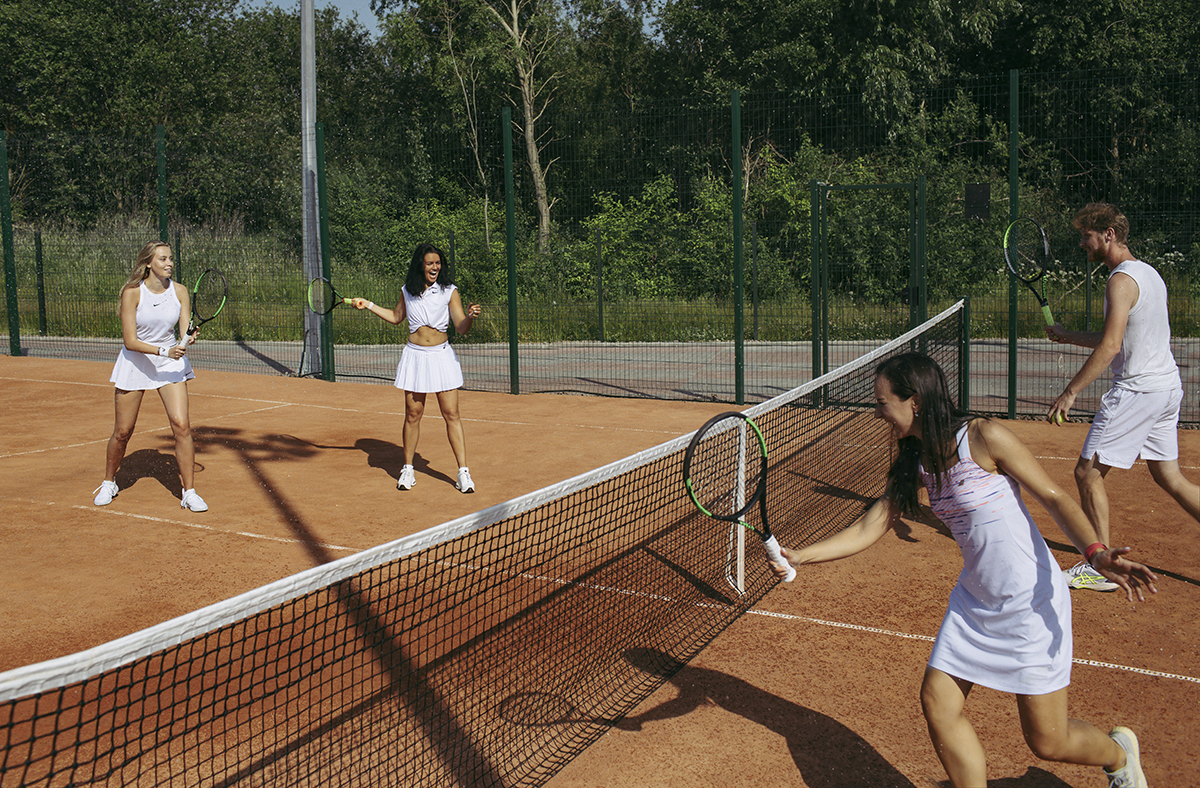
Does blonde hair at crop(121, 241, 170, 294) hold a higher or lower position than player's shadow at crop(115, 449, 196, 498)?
higher

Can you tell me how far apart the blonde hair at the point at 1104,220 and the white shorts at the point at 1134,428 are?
0.90 meters

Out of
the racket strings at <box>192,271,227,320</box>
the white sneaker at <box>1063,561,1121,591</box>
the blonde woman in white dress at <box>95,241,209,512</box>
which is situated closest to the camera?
the white sneaker at <box>1063,561,1121,591</box>

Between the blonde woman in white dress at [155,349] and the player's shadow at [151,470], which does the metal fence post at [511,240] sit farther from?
the blonde woman in white dress at [155,349]

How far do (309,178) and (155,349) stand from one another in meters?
7.40

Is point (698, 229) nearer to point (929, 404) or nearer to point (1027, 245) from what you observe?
point (1027, 245)

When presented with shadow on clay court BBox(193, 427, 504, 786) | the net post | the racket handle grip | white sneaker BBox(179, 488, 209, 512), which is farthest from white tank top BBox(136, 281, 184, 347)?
the net post

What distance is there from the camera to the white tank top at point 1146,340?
5621mm

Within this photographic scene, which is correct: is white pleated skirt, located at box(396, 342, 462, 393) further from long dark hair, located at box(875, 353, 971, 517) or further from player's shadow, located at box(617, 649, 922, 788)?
long dark hair, located at box(875, 353, 971, 517)

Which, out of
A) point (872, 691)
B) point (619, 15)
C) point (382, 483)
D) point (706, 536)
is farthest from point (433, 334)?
point (619, 15)

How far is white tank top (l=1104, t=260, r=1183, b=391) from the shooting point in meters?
5.62

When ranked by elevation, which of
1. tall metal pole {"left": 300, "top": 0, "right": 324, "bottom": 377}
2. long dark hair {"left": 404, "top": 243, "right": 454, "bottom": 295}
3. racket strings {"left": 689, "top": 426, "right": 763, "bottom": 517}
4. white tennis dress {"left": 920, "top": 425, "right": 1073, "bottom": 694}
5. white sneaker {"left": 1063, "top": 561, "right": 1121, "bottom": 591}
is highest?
tall metal pole {"left": 300, "top": 0, "right": 324, "bottom": 377}

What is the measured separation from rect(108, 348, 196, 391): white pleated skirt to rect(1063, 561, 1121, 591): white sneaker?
6.05 metres

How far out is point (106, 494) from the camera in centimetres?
755

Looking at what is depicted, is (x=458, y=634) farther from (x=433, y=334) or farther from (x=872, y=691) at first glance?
(x=433, y=334)
